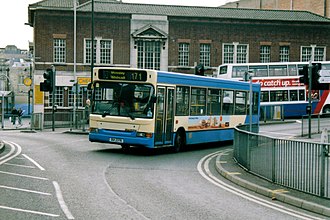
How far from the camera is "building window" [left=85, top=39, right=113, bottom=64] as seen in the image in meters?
53.0

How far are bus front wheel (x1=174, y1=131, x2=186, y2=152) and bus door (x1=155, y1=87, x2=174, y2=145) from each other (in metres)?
0.60

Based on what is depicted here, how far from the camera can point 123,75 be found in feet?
63.3

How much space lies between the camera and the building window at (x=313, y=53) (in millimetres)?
56750

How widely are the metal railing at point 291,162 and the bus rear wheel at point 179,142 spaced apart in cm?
607

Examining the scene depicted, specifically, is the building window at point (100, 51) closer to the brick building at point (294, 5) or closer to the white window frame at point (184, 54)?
the white window frame at point (184, 54)

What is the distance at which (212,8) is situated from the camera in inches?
2299

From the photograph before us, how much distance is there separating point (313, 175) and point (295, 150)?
0.79 metres

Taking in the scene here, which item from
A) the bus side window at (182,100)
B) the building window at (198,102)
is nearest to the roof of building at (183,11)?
the building window at (198,102)

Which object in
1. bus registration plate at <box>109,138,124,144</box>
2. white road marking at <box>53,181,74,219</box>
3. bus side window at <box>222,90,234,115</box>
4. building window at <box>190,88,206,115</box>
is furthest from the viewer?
bus side window at <box>222,90,234,115</box>

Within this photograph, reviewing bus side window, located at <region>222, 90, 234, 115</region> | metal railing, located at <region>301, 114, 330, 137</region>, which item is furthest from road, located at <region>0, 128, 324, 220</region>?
metal railing, located at <region>301, 114, 330, 137</region>

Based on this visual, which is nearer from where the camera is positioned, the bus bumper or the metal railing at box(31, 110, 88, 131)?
the bus bumper

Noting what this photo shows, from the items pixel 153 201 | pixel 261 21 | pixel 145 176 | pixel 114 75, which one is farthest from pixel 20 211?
pixel 261 21

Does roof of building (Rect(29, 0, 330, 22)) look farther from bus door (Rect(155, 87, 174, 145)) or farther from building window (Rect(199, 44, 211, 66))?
bus door (Rect(155, 87, 174, 145))

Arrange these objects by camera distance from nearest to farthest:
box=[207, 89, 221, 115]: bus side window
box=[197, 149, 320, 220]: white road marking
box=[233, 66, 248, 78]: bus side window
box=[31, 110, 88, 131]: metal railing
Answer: box=[197, 149, 320, 220]: white road marking → box=[207, 89, 221, 115]: bus side window → box=[31, 110, 88, 131]: metal railing → box=[233, 66, 248, 78]: bus side window
